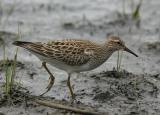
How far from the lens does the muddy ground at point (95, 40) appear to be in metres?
9.11

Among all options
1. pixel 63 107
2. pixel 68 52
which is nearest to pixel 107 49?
pixel 68 52

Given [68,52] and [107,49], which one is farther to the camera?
[107,49]

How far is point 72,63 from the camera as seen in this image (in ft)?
29.6

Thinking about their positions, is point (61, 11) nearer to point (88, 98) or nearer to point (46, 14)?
point (46, 14)

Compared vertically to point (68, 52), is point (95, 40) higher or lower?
higher

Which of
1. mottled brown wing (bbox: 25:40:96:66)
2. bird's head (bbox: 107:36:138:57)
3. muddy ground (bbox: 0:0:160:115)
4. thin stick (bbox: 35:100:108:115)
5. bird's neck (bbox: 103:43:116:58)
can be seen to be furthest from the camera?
bird's head (bbox: 107:36:138:57)

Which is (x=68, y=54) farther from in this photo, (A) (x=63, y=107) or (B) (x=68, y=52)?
(A) (x=63, y=107)

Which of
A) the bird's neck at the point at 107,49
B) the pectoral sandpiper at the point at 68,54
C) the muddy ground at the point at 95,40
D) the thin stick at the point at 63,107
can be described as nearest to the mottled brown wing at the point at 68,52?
the pectoral sandpiper at the point at 68,54

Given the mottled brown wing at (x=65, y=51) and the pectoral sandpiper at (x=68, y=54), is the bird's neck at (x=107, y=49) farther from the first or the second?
the mottled brown wing at (x=65, y=51)

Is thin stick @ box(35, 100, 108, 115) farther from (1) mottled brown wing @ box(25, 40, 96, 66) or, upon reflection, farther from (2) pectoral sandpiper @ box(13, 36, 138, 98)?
(1) mottled brown wing @ box(25, 40, 96, 66)

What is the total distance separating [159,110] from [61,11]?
6.43 meters

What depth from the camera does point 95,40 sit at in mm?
12836

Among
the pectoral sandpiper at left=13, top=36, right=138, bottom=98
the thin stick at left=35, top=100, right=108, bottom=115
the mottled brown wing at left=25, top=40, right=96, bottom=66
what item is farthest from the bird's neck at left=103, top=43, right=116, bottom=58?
the thin stick at left=35, top=100, right=108, bottom=115

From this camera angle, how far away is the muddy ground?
29.9ft
